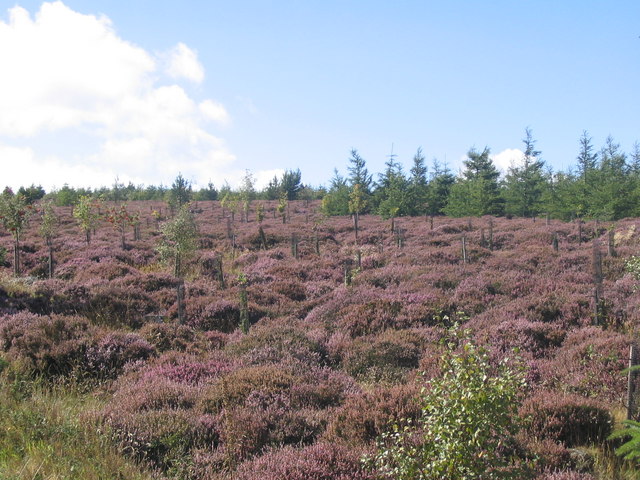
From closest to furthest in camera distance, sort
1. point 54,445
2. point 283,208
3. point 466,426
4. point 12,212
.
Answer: point 466,426 < point 54,445 < point 12,212 < point 283,208

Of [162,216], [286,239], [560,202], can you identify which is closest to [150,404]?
[286,239]

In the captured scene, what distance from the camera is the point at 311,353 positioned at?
9352mm

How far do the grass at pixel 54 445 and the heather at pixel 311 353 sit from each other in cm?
10

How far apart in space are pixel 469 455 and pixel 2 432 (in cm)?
532

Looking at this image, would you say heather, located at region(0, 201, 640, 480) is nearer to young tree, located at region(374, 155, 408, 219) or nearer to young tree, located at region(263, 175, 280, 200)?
young tree, located at region(374, 155, 408, 219)

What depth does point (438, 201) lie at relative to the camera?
49.4m

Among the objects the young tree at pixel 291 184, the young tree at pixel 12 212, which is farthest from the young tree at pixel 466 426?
the young tree at pixel 291 184

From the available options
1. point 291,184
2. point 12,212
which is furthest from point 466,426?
point 291,184

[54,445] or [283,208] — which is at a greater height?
[283,208]

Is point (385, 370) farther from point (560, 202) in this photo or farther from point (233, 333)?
point (560, 202)

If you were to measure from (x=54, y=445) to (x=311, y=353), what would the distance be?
4955mm

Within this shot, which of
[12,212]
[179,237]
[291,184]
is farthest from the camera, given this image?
[291,184]

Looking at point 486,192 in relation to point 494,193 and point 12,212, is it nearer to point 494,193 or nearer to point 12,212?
point 494,193

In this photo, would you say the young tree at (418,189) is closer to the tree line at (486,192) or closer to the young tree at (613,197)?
the tree line at (486,192)
